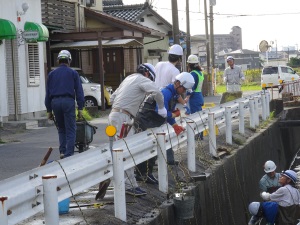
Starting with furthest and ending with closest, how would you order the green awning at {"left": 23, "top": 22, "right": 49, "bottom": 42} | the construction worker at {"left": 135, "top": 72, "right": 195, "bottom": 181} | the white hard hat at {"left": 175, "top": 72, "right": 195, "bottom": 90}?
the green awning at {"left": 23, "top": 22, "right": 49, "bottom": 42} < the white hard hat at {"left": 175, "top": 72, "right": 195, "bottom": 90} < the construction worker at {"left": 135, "top": 72, "right": 195, "bottom": 181}

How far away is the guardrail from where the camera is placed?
536 centimetres

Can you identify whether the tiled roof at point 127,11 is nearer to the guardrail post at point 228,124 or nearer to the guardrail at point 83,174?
the guardrail post at point 228,124

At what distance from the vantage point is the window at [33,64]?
23642mm

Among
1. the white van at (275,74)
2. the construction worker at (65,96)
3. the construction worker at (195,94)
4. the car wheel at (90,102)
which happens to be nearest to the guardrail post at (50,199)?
the construction worker at (65,96)

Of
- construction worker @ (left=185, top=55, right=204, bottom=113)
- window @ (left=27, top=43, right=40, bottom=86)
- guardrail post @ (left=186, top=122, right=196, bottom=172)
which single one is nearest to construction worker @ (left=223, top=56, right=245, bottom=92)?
construction worker @ (left=185, top=55, right=204, bottom=113)

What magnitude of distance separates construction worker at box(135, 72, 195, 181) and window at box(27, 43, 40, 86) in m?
13.7

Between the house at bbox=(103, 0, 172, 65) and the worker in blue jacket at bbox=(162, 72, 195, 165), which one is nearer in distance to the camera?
the worker in blue jacket at bbox=(162, 72, 195, 165)

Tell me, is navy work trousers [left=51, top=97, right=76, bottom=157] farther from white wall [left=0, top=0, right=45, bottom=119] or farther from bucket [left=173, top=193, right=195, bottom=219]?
white wall [left=0, top=0, right=45, bottom=119]

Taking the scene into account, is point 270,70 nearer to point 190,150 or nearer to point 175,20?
point 175,20

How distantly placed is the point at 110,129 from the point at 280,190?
528 cm

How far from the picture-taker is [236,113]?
633 inches

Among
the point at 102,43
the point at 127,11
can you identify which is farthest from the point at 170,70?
the point at 127,11

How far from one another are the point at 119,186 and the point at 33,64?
17.2 m

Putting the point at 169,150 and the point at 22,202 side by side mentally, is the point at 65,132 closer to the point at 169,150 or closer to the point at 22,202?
the point at 169,150
